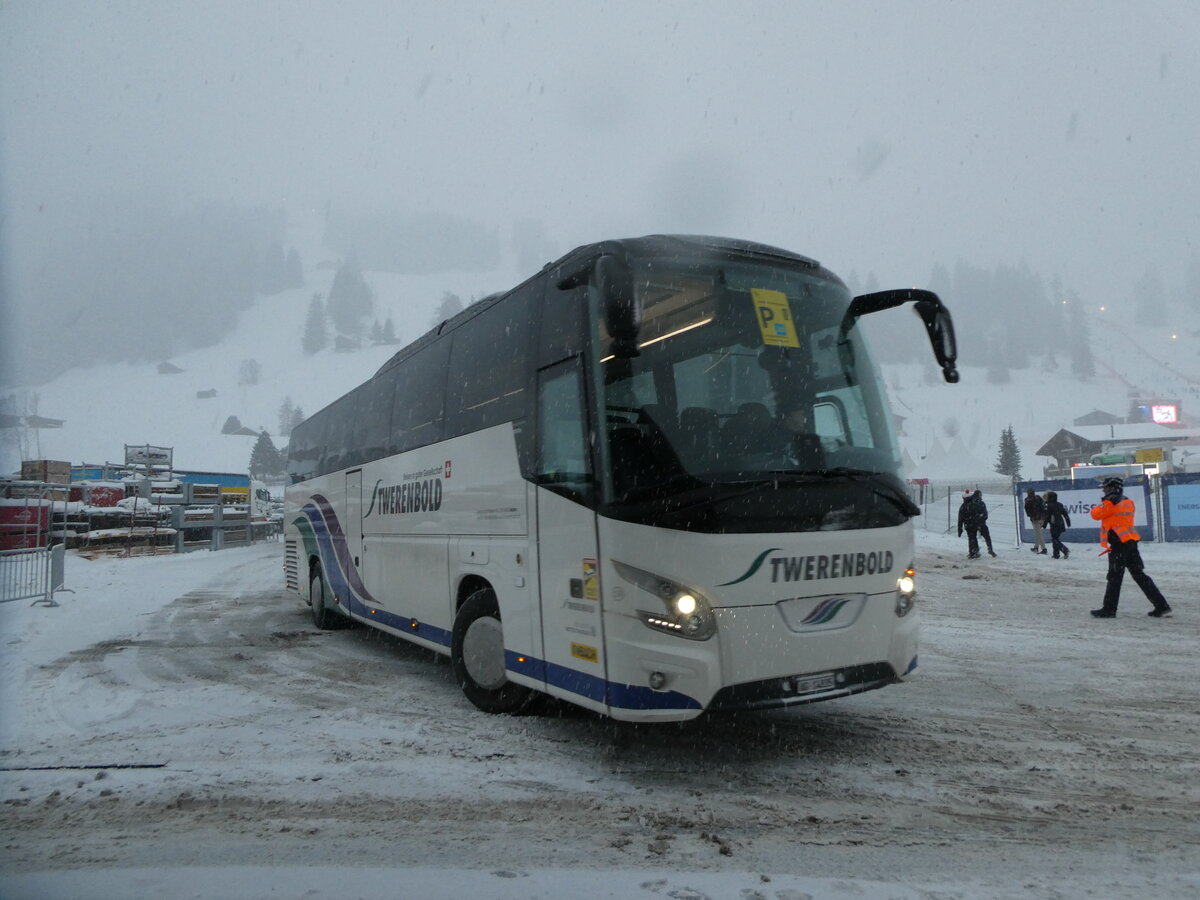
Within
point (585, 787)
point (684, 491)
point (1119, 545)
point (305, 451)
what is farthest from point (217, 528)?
point (684, 491)

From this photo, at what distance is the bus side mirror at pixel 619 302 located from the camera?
4133 millimetres

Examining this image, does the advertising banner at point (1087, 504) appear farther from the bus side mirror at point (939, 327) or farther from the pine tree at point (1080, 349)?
the pine tree at point (1080, 349)

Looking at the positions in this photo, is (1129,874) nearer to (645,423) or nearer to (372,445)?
(645,423)

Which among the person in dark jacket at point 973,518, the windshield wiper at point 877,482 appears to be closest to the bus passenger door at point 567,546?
the windshield wiper at point 877,482

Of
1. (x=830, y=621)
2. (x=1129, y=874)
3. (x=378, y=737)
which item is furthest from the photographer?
(x=378, y=737)

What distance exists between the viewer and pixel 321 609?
34.4 ft

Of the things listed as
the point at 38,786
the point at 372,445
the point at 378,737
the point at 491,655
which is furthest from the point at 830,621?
the point at 372,445

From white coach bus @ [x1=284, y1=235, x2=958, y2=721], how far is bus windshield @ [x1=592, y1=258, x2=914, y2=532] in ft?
0.04

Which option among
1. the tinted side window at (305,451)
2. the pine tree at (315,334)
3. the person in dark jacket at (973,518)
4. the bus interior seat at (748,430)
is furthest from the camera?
the pine tree at (315,334)

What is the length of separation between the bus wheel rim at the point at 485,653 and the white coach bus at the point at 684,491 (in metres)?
0.02

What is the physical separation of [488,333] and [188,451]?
4593 inches

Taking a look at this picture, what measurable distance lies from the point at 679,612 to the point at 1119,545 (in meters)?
8.16

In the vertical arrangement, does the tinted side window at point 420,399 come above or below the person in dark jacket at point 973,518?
above

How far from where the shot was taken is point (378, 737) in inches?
208
